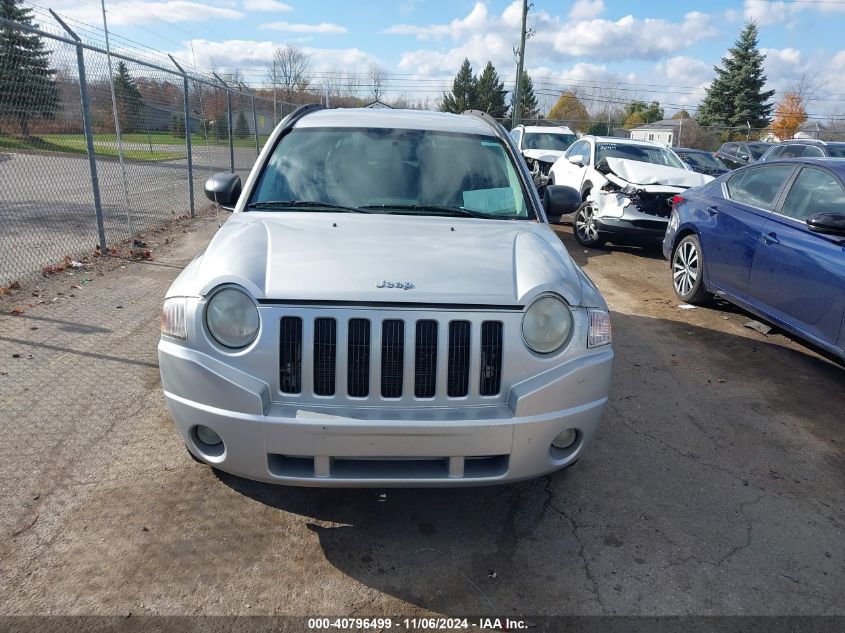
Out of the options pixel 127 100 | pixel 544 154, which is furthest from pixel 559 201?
pixel 544 154

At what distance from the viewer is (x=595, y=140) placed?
37.4 feet

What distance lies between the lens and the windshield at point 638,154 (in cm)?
1099

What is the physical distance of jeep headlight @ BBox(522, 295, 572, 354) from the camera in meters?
2.59

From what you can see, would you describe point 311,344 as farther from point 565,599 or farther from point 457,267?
point 565,599

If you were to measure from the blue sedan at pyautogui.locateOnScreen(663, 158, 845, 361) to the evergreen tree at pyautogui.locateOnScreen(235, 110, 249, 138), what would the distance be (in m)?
12.4

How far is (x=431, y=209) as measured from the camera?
11.7 feet

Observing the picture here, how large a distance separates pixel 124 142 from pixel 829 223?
869cm

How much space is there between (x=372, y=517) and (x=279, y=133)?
99.6 inches

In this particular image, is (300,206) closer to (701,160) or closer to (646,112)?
(701,160)

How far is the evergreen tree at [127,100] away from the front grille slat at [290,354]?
7.56 m

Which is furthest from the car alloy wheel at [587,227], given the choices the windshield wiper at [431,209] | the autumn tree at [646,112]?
the autumn tree at [646,112]

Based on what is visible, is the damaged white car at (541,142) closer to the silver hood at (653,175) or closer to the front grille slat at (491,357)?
the silver hood at (653,175)

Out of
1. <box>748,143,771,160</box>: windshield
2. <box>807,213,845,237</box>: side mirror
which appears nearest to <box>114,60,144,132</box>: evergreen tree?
<box>807,213,845,237</box>: side mirror

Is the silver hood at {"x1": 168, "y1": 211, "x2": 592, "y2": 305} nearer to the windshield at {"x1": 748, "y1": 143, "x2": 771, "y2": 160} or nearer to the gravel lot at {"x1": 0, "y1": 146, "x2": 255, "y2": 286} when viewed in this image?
the gravel lot at {"x1": 0, "y1": 146, "x2": 255, "y2": 286}
